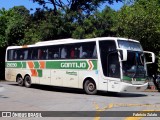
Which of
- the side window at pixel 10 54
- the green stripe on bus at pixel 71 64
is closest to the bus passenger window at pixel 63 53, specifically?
the green stripe on bus at pixel 71 64

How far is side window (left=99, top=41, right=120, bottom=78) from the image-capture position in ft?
66.6

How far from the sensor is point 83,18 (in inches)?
1577

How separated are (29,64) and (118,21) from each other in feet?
27.4

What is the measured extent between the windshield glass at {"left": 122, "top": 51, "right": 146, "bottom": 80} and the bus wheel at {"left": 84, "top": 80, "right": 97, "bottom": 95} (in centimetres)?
224

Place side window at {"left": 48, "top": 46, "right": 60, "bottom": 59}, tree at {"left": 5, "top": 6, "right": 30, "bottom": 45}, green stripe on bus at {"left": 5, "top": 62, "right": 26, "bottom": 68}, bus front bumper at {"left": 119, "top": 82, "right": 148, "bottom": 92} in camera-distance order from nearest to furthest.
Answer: bus front bumper at {"left": 119, "top": 82, "right": 148, "bottom": 92}, side window at {"left": 48, "top": 46, "right": 60, "bottom": 59}, green stripe on bus at {"left": 5, "top": 62, "right": 26, "bottom": 68}, tree at {"left": 5, "top": 6, "right": 30, "bottom": 45}

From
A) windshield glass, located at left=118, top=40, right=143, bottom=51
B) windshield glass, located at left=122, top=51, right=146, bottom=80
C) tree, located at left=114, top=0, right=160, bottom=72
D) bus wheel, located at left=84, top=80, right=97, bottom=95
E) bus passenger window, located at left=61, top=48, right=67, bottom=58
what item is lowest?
bus wheel, located at left=84, top=80, right=97, bottom=95

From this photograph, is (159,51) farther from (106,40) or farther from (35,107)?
(35,107)

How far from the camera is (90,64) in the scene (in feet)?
70.5

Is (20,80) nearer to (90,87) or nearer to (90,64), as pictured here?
(90,87)

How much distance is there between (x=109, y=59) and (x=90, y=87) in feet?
7.27

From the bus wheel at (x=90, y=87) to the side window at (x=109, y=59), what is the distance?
1.28m

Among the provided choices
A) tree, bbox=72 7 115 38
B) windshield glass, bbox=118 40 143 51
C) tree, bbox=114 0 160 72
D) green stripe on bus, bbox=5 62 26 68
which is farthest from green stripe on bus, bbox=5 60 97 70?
tree, bbox=72 7 115 38

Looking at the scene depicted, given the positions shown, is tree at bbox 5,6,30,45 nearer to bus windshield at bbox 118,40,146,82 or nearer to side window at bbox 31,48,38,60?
side window at bbox 31,48,38,60

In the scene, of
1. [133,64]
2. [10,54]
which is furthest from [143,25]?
[10,54]
